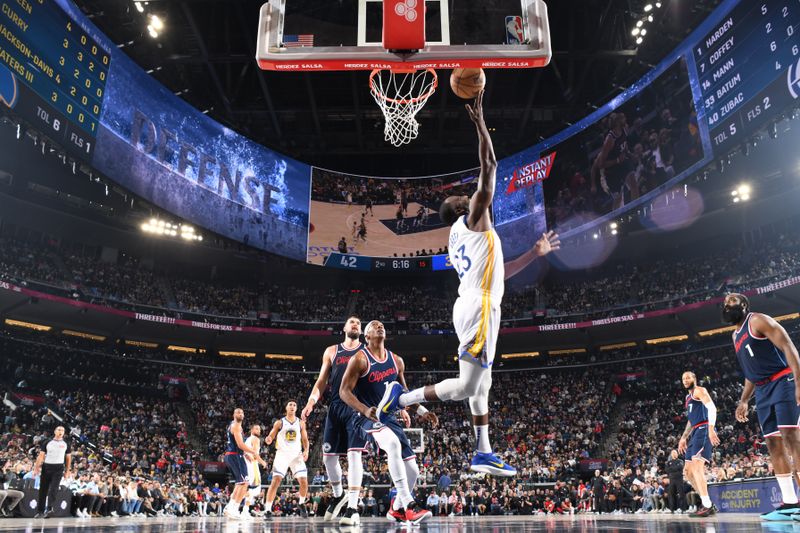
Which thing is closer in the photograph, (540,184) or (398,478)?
(398,478)

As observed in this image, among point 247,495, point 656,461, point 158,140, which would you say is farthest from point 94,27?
point 656,461

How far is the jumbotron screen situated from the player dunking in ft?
52.8

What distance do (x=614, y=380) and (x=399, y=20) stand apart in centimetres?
2638

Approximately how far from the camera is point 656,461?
837 inches

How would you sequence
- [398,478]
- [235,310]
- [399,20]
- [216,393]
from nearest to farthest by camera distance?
[398,478] → [399,20] → [216,393] → [235,310]

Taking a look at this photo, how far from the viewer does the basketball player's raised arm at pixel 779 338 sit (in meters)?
5.65

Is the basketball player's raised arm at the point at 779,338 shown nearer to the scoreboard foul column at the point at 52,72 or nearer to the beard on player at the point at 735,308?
the beard on player at the point at 735,308

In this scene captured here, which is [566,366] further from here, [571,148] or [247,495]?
[247,495]

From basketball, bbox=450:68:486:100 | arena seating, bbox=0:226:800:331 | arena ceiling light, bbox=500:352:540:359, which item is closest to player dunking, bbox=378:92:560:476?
basketball, bbox=450:68:486:100

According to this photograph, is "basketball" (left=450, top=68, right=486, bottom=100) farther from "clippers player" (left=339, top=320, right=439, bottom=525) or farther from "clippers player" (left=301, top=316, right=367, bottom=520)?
"clippers player" (left=301, top=316, right=367, bottom=520)

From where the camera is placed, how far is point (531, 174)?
29.7 m

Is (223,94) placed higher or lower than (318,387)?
higher

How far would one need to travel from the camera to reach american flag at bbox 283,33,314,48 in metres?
8.02

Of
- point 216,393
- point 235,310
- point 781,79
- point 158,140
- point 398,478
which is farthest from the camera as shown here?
point 235,310
